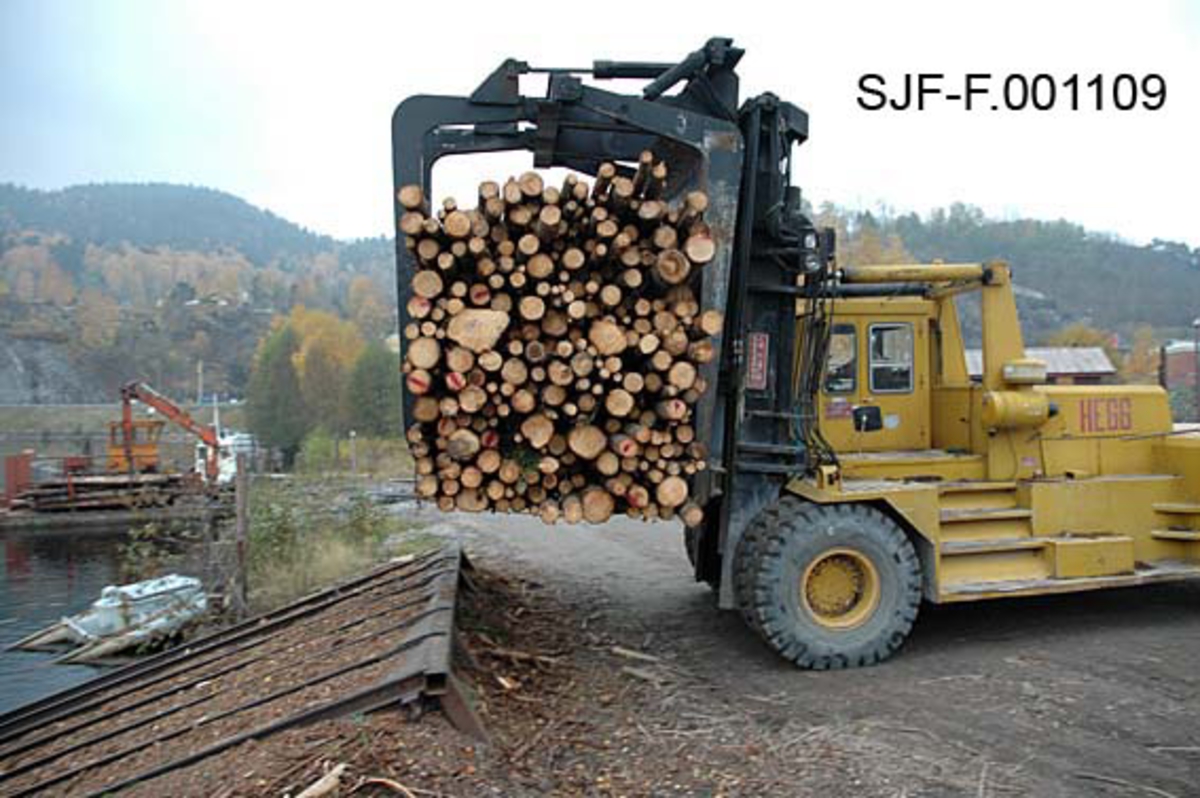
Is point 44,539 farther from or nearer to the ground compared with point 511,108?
nearer to the ground

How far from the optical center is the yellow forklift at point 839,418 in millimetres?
5996

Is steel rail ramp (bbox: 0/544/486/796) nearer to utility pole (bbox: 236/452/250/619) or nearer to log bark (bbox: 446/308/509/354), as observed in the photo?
utility pole (bbox: 236/452/250/619)

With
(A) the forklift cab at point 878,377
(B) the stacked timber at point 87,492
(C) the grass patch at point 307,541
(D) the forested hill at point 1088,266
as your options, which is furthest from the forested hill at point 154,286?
(D) the forested hill at point 1088,266

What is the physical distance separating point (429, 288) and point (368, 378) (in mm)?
43121

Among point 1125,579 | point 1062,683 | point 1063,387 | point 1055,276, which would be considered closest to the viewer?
point 1062,683

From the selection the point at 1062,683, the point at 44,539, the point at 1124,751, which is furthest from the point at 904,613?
the point at 44,539

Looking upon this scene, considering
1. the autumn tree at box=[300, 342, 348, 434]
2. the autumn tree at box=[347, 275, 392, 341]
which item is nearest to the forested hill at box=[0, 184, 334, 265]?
the autumn tree at box=[347, 275, 392, 341]

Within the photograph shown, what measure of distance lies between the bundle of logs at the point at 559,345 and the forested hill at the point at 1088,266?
6175cm

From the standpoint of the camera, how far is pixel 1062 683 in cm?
596

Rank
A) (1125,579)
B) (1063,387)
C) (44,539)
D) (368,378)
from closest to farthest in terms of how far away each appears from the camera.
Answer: (1125,579) < (1063,387) < (44,539) < (368,378)

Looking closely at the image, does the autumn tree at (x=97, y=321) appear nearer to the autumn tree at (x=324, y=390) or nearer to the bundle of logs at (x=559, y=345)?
the autumn tree at (x=324, y=390)

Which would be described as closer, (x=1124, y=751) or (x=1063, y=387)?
(x=1124, y=751)

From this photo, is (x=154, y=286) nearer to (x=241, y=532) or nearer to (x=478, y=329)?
(x=241, y=532)

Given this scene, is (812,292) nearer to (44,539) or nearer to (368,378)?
(44,539)
